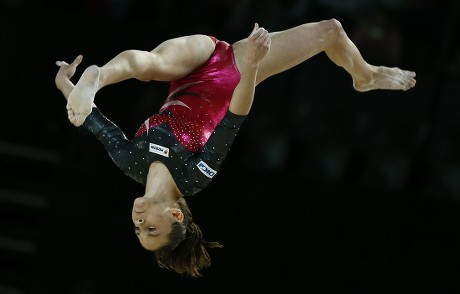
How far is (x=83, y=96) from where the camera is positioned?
3791mm

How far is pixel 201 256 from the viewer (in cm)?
453

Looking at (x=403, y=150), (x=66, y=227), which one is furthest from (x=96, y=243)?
(x=403, y=150)

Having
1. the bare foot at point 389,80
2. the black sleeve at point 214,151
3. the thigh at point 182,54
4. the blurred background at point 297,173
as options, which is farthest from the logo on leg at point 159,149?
the blurred background at point 297,173

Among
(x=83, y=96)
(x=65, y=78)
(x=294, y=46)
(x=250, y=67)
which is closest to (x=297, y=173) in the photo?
(x=294, y=46)

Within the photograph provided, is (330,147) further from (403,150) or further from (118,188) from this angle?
(118,188)

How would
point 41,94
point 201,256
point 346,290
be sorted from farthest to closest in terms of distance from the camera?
1. point 41,94
2. point 346,290
3. point 201,256

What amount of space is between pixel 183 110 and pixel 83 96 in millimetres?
720

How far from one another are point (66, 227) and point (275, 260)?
1380 mm

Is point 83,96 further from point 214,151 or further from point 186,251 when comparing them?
point 186,251

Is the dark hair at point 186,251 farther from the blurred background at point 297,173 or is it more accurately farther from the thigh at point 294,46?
the blurred background at point 297,173

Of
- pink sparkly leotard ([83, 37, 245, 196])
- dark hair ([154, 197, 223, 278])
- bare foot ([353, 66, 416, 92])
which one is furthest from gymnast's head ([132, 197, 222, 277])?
bare foot ([353, 66, 416, 92])

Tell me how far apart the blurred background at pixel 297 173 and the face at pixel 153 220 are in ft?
5.80

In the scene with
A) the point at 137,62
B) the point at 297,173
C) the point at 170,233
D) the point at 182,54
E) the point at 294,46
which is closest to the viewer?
the point at 137,62

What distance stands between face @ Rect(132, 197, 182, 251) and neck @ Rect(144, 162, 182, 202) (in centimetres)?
6
